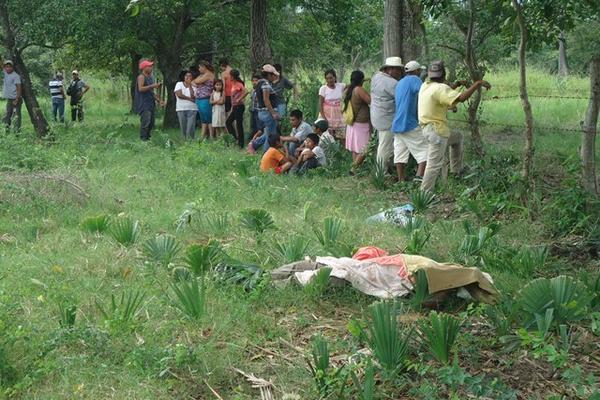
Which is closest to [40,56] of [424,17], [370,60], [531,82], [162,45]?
[370,60]

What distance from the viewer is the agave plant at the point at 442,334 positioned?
13.6 feet

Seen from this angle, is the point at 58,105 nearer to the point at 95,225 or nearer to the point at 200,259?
the point at 95,225

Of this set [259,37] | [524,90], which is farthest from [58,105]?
[524,90]

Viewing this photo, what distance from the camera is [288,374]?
428cm

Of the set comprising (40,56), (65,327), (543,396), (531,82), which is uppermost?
(40,56)

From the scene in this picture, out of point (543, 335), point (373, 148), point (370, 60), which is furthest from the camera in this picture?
point (370, 60)

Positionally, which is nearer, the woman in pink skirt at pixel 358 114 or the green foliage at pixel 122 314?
the green foliage at pixel 122 314

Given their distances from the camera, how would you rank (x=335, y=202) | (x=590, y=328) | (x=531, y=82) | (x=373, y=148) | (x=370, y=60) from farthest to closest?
(x=370, y=60), (x=531, y=82), (x=373, y=148), (x=335, y=202), (x=590, y=328)

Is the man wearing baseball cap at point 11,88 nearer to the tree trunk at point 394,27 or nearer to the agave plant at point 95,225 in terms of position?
the tree trunk at point 394,27

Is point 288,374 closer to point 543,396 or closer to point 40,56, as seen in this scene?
point 543,396

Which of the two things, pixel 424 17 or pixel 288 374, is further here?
pixel 424 17

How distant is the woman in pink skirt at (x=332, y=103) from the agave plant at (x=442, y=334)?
8.40m

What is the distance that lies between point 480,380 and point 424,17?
7.97 m

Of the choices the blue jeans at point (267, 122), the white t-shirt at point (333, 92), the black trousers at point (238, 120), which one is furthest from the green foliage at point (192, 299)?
the black trousers at point (238, 120)
